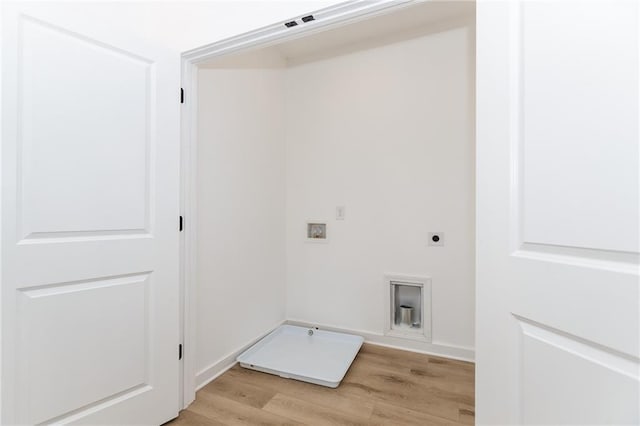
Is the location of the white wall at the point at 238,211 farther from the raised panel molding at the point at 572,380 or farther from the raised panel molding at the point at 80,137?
the raised panel molding at the point at 572,380

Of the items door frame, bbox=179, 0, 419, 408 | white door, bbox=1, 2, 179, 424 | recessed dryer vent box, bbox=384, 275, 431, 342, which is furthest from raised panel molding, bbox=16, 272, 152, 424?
recessed dryer vent box, bbox=384, 275, 431, 342

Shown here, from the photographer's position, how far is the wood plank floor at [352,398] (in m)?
1.58

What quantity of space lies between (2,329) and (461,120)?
9.09 ft

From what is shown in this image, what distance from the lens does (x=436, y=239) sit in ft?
7.62

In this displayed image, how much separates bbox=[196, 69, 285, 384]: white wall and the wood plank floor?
0.25 metres

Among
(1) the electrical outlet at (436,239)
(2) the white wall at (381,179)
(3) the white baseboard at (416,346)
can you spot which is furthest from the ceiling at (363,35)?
(3) the white baseboard at (416,346)

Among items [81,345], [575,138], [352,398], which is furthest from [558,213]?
[81,345]

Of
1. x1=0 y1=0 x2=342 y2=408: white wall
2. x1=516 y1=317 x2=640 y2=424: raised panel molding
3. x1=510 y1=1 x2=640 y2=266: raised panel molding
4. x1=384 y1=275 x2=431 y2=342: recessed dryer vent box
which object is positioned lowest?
x1=384 y1=275 x2=431 y2=342: recessed dryer vent box

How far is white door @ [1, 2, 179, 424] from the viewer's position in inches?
43.3

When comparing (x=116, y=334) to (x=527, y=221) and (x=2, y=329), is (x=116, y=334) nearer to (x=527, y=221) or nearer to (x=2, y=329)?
(x=2, y=329)

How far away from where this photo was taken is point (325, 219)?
106 inches

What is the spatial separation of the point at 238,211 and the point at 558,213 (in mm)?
1924

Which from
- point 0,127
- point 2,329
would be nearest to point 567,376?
point 2,329

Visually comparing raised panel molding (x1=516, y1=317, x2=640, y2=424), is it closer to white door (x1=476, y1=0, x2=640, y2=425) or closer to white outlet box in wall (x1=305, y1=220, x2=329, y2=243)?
white door (x1=476, y1=0, x2=640, y2=425)
